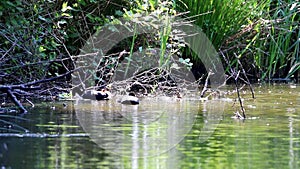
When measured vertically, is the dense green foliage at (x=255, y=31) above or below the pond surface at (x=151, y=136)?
above

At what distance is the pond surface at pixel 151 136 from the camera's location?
425cm

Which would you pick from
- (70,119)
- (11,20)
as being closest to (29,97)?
(11,20)

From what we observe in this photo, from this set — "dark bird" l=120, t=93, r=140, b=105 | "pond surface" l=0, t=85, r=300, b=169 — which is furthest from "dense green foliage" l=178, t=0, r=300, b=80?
"pond surface" l=0, t=85, r=300, b=169

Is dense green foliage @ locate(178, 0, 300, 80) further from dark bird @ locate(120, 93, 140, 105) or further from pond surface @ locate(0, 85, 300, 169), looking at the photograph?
pond surface @ locate(0, 85, 300, 169)

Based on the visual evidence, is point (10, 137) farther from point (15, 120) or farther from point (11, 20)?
point (11, 20)

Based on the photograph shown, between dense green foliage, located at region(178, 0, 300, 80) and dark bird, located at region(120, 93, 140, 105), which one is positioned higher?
dense green foliage, located at region(178, 0, 300, 80)

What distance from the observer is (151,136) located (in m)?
5.22

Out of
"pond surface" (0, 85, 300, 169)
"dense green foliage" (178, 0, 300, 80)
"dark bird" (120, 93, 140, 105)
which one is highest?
"dense green foliage" (178, 0, 300, 80)

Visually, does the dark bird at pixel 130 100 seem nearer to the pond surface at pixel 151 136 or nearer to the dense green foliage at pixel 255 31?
the pond surface at pixel 151 136

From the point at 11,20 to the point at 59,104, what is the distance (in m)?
0.95

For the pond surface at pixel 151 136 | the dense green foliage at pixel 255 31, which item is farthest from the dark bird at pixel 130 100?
the dense green foliage at pixel 255 31

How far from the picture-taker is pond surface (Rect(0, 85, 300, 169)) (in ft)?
14.0

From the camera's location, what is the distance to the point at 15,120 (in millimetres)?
5926

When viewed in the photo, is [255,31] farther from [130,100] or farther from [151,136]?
[151,136]
